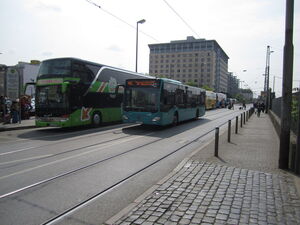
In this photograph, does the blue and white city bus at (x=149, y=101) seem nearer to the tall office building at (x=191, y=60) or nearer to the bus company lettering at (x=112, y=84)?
the bus company lettering at (x=112, y=84)

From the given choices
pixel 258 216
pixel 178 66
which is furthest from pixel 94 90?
pixel 178 66

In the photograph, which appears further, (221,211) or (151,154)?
(151,154)

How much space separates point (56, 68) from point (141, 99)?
475 centimetres

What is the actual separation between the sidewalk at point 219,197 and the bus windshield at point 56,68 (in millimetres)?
8895

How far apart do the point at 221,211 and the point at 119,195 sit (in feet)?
6.04

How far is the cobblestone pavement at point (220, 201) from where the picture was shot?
12.1ft

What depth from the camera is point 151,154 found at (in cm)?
839

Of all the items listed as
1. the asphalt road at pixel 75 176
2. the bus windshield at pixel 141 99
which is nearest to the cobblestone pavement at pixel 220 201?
the asphalt road at pixel 75 176

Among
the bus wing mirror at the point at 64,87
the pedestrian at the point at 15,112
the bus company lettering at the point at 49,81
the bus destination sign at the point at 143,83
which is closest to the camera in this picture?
the bus wing mirror at the point at 64,87

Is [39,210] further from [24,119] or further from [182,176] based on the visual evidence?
[24,119]

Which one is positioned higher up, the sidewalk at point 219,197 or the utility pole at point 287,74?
the utility pole at point 287,74

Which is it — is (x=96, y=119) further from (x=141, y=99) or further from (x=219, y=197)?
(x=219, y=197)

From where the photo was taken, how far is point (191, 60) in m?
136

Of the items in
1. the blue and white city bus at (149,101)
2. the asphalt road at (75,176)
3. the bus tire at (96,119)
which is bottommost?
the asphalt road at (75,176)
